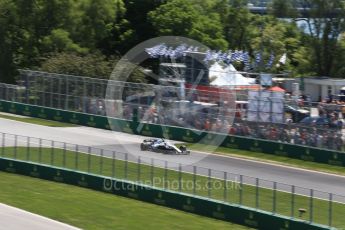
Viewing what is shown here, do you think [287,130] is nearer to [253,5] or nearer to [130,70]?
[130,70]

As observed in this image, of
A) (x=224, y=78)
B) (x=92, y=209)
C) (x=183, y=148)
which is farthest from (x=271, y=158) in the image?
(x=224, y=78)

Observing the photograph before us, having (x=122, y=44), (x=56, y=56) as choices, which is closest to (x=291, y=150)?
(x=56, y=56)

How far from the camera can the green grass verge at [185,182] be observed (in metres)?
22.5

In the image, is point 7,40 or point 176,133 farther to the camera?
point 7,40

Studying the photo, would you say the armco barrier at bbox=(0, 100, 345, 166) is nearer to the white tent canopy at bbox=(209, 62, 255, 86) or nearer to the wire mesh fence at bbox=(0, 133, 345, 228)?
the wire mesh fence at bbox=(0, 133, 345, 228)

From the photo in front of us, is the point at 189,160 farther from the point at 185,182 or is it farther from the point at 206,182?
the point at 206,182

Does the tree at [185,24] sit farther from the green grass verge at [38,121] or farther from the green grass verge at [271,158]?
the green grass verge at [271,158]

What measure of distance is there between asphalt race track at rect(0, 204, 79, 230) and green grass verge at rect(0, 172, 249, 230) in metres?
0.55

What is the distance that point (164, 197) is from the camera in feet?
86.2

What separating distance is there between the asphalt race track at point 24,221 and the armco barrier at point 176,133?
54.4 feet

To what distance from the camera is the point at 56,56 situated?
201ft

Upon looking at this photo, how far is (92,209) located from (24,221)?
3.18 meters

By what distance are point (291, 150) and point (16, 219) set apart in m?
17.7

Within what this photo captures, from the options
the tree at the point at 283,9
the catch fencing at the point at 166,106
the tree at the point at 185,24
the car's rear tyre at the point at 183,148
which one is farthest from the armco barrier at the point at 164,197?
the tree at the point at 283,9
